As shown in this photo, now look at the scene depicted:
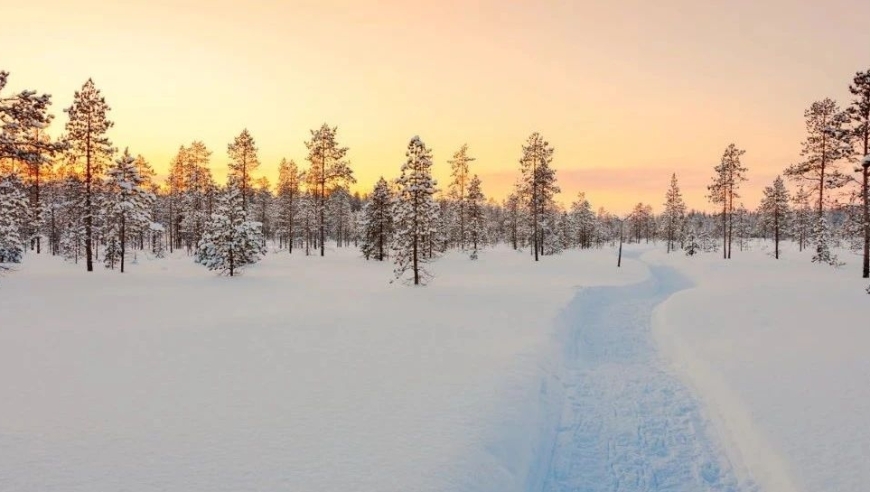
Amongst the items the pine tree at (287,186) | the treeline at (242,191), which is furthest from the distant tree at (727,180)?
the pine tree at (287,186)

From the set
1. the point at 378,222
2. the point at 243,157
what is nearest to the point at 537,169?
the point at 378,222

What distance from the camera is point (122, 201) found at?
3584cm

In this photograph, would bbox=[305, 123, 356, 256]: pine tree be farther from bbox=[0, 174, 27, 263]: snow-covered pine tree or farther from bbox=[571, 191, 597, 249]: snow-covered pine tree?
bbox=[571, 191, 597, 249]: snow-covered pine tree

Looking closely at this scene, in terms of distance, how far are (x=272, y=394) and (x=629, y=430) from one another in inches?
288

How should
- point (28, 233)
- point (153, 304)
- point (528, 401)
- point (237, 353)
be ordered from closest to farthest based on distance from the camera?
point (528, 401)
point (237, 353)
point (153, 304)
point (28, 233)

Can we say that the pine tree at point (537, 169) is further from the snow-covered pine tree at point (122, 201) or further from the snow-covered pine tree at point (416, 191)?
the snow-covered pine tree at point (122, 201)

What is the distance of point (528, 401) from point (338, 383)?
419 centimetres

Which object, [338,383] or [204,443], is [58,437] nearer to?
[204,443]

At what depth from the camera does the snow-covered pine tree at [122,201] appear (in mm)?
35469

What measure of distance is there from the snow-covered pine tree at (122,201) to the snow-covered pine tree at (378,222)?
719 inches

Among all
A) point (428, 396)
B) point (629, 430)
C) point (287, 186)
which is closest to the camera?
point (629, 430)

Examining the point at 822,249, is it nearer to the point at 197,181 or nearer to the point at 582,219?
the point at 582,219

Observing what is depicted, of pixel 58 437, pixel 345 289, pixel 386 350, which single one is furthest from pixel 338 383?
pixel 345 289

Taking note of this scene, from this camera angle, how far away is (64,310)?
18.1m
